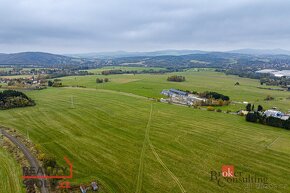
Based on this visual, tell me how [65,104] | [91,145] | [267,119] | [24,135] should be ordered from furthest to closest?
1. [65,104]
2. [267,119]
3. [24,135]
4. [91,145]

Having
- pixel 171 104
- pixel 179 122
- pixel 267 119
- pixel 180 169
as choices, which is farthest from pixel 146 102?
pixel 180 169

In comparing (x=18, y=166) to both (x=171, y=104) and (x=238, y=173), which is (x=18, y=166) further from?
(x=171, y=104)

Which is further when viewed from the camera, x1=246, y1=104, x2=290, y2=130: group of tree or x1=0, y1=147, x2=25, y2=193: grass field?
x1=246, y1=104, x2=290, y2=130: group of tree
